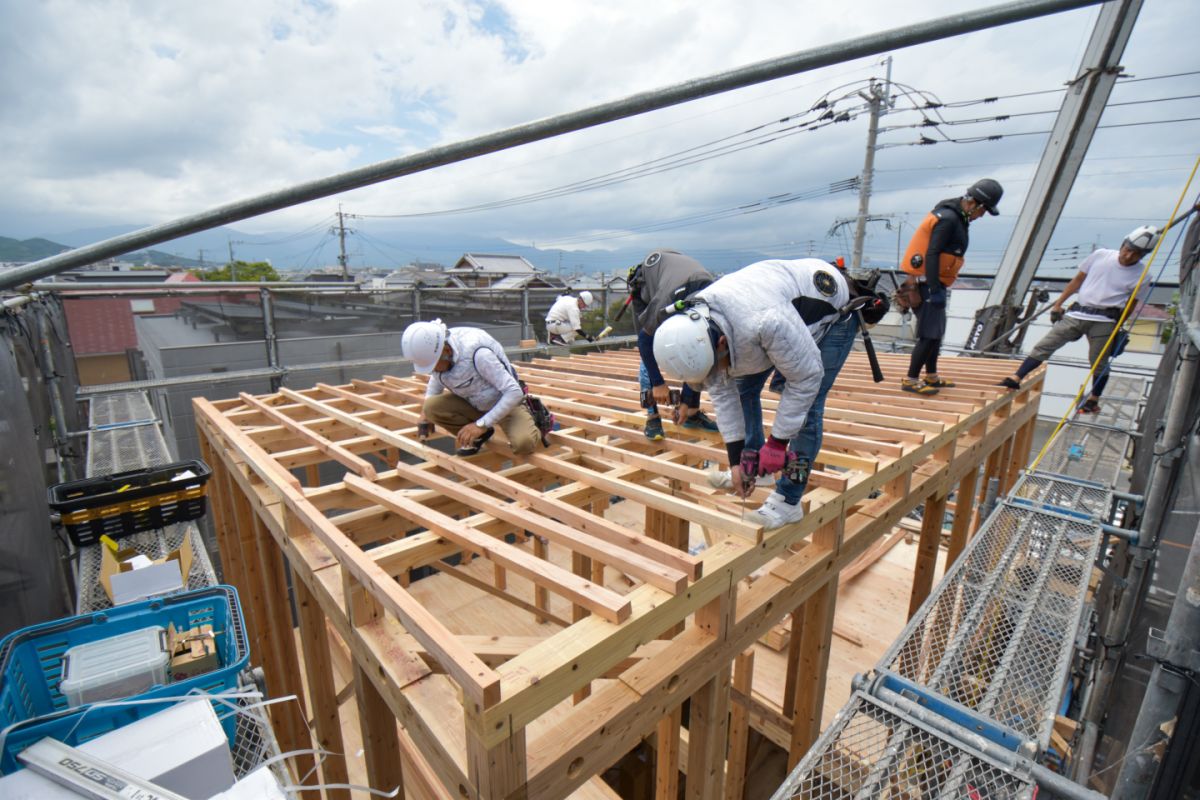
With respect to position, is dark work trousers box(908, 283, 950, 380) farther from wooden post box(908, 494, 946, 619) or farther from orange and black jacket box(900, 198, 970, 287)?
wooden post box(908, 494, 946, 619)

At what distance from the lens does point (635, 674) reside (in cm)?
205

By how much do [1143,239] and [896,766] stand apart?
5.65 meters

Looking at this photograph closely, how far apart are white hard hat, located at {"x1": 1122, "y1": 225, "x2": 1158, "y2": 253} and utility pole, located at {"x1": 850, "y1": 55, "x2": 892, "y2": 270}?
35.6 feet

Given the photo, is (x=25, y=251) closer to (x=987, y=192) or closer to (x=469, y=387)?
(x=469, y=387)

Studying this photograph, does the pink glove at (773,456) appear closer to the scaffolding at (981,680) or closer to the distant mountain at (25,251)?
the scaffolding at (981,680)

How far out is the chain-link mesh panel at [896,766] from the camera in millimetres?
1502

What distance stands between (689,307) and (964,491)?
3.73m

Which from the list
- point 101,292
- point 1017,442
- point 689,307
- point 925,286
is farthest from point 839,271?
point 101,292

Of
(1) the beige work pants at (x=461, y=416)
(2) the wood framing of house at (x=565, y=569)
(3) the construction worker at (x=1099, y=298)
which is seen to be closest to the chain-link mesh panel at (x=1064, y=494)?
(2) the wood framing of house at (x=565, y=569)

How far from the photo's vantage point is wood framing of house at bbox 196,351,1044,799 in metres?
1.77

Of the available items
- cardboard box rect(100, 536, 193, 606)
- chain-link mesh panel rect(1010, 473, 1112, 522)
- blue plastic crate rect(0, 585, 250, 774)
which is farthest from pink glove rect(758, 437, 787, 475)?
cardboard box rect(100, 536, 193, 606)

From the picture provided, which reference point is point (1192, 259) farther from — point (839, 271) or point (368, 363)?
point (368, 363)

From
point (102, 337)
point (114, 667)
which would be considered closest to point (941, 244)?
point (114, 667)

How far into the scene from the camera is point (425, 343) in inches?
127
